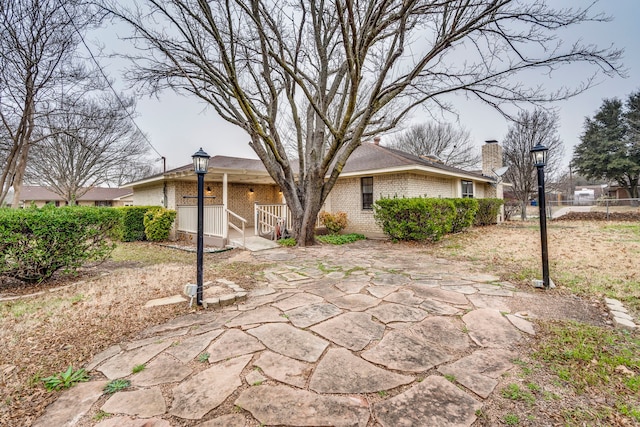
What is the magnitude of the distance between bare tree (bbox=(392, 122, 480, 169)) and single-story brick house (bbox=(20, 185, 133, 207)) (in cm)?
3086

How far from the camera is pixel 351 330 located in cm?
284

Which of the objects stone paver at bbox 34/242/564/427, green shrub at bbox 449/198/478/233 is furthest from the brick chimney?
stone paver at bbox 34/242/564/427

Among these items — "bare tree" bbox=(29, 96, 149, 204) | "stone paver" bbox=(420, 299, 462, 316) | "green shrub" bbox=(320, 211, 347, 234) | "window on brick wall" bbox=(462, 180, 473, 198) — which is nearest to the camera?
Result: "stone paver" bbox=(420, 299, 462, 316)

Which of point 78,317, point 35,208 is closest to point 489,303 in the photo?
point 78,317

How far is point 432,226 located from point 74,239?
8.36 metres

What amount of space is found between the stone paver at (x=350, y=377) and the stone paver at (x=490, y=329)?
1.08 metres

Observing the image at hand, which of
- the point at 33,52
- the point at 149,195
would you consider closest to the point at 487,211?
the point at 149,195

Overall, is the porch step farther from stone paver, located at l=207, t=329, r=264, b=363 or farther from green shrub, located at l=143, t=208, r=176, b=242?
stone paver, located at l=207, t=329, r=264, b=363

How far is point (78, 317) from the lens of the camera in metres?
3.35

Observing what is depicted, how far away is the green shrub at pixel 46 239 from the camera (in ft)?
13.9

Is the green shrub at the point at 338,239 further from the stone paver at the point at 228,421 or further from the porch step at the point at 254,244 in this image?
the stone paver at the point at 228,421

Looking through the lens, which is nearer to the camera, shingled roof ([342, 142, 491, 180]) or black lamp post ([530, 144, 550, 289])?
black lamp post ([530, 144, 550, 289])

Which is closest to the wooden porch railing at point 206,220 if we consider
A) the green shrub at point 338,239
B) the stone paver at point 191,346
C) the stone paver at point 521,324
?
the green shrub at point 338,239

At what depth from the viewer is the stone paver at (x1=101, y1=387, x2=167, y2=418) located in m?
1.79
